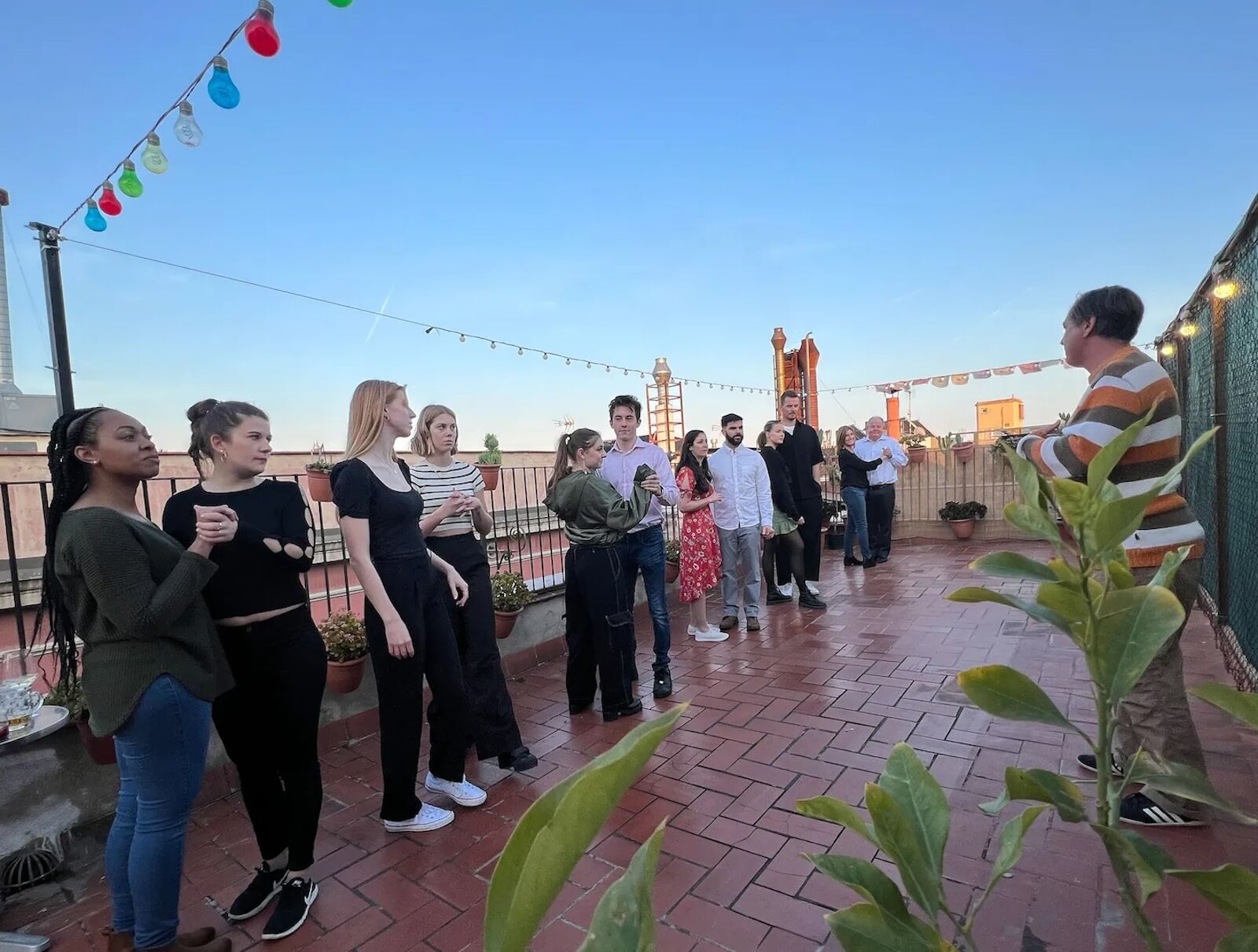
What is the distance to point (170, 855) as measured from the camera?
1885mm

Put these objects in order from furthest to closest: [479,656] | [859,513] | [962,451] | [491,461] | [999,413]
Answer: [999,413]
[962,451]
[859,513]
[491,461]
[479,656]

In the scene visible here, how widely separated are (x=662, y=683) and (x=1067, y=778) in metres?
3.54

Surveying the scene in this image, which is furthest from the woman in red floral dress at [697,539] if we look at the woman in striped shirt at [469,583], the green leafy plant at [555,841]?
the green leafy plant at [555,841]

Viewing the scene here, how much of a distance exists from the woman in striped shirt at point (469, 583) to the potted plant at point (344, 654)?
739 mm

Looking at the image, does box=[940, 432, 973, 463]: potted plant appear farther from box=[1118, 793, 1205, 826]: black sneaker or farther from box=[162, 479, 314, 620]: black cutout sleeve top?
box=[162, 479, 314, 620]: black cutout sleeve top

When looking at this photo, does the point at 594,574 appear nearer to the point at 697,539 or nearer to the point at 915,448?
the point at 697,539

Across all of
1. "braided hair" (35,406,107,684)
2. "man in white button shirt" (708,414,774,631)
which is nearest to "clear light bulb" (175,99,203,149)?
"braided hair" (35,406,107,684)

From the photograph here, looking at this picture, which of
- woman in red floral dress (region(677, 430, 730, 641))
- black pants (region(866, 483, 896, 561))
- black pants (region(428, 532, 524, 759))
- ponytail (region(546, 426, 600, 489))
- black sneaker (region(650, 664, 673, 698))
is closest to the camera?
black pants (region(428, 532, 524, 759))

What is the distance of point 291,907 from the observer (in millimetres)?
2176

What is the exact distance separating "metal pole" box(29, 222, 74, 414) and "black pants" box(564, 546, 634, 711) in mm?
3366

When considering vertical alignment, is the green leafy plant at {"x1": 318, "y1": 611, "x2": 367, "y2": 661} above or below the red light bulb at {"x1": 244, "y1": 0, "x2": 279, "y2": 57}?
below

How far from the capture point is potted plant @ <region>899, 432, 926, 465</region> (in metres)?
9.41

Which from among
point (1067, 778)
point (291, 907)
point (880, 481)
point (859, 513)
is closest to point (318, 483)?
point (291, 907)

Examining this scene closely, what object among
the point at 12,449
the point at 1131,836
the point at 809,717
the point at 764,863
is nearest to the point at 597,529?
the point at 809,717
